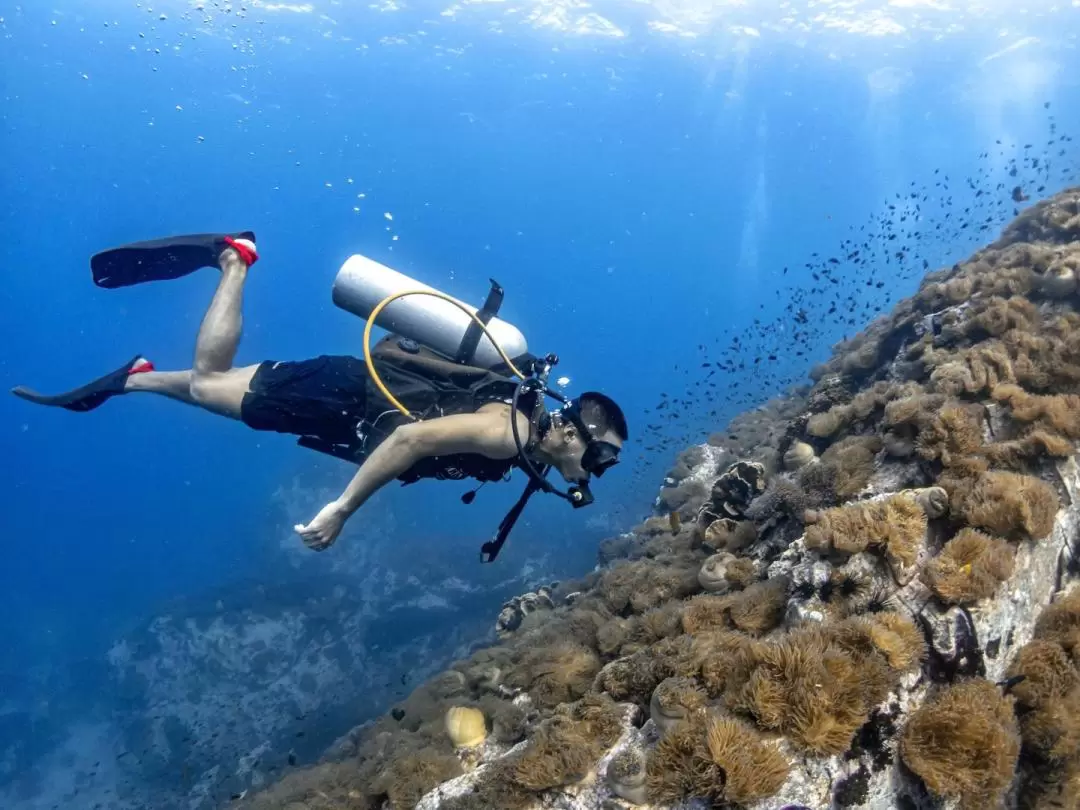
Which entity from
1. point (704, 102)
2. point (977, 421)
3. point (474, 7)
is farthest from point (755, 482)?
point (704, 102)

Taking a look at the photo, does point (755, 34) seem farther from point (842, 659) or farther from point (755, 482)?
point (842, 659)

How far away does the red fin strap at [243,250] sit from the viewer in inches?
234

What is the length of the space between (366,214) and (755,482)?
123 m

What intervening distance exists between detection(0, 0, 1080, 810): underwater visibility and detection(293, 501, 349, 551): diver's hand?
0.04 m

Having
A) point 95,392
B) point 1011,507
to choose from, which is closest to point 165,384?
point 95,392

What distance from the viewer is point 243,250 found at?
5969 mm

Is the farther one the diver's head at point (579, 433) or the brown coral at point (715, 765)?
the diver's head at point (579, 433)

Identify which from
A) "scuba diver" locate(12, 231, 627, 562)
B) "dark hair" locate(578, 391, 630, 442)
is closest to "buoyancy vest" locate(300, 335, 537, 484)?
"scuba diver" locate(12, 231, 627, 562)

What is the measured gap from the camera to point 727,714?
3.22 m

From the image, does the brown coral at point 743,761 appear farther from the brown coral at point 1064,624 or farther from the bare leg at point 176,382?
the bare leg at point 176,382

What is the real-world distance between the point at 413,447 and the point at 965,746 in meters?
3.73

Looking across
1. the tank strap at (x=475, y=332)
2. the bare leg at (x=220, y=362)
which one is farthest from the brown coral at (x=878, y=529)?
the bare leg at (x=220, y=362)

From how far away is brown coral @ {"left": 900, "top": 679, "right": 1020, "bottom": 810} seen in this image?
3.00 meters

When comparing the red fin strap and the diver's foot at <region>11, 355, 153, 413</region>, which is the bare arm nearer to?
the red fin strap
